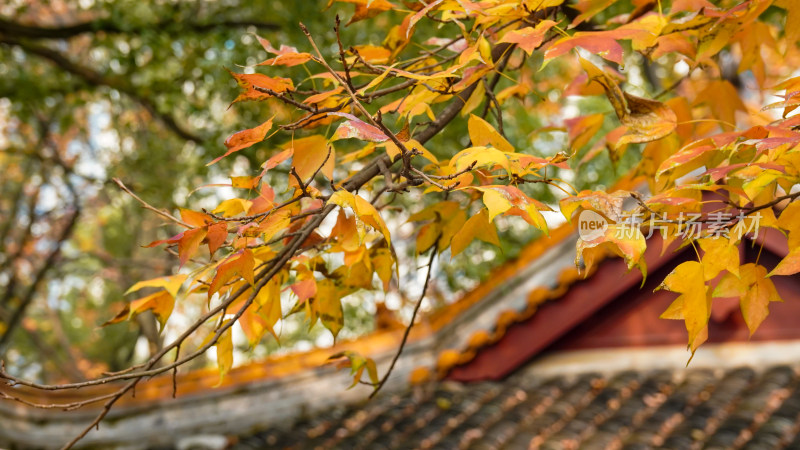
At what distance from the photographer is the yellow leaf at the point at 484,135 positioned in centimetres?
121

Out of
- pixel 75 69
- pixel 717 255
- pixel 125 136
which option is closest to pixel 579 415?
pixel 717 255

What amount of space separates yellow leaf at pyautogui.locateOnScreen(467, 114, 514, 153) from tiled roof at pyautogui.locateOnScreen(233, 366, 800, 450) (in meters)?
1.83

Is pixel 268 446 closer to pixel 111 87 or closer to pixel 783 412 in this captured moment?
pixel 783 412

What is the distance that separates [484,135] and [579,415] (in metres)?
2.12

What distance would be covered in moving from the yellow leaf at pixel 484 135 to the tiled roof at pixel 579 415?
6.02 feet

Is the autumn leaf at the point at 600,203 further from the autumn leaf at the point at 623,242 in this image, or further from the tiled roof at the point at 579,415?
the tiled roof at the point at 579,415

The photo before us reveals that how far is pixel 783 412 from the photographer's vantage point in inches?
106

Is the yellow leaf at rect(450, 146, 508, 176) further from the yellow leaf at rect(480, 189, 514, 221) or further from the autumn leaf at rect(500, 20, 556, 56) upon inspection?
the autumn leaf at rect(500, 20, 556, 56)

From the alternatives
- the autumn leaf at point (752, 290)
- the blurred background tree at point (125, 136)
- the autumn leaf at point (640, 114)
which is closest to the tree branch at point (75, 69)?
the blurred background tree at point (125, 136)

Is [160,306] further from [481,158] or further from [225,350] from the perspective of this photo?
[481,158]

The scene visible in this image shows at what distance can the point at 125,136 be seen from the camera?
912 centimetres

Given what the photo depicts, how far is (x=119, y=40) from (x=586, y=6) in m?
4.91

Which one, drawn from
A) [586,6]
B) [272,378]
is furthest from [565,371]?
[586,6]

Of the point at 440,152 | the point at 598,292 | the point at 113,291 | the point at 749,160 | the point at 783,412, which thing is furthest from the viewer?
the point at 113,291
